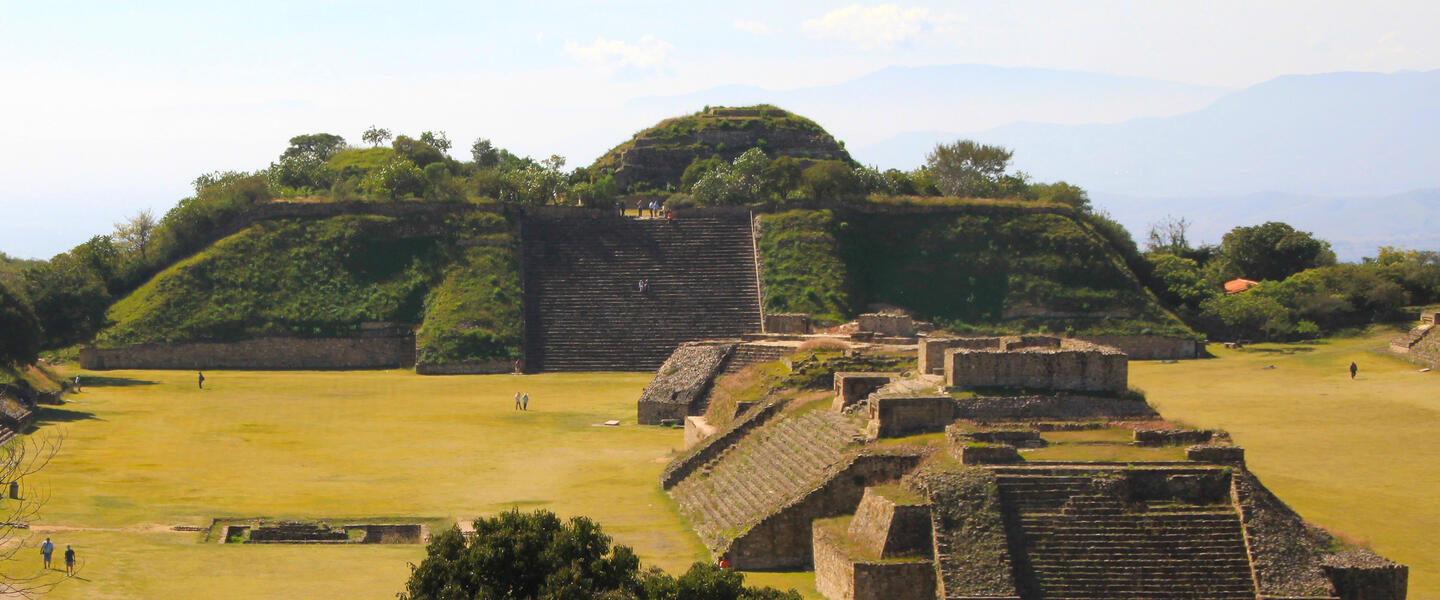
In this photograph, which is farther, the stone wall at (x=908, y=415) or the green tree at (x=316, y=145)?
the green tree at (x=316, y=145)

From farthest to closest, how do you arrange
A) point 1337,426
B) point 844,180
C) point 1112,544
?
point 844,180 < point 1337,426 < point 1112,544

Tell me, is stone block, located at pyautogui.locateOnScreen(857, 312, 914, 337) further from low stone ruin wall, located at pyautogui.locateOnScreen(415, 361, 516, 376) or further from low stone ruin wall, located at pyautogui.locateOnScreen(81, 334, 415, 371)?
low stone ruin wall, located at pyautogui.locateOnScreen(81, 334, 415, 371)

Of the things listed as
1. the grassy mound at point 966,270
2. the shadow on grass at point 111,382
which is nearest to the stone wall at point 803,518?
the shadow on grass at point 111,382

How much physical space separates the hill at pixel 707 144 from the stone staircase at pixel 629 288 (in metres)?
15.8

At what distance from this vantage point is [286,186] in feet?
307

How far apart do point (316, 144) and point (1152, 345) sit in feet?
219

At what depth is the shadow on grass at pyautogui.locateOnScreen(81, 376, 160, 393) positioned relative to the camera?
60.4 metres

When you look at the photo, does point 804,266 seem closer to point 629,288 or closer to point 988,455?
point 629,288

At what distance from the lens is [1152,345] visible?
71.9 meters

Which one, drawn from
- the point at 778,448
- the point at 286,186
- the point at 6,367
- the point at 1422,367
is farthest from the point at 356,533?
the point at 286,186

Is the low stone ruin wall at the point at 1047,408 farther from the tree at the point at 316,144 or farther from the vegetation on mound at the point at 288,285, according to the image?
the tree at the point at 316,144

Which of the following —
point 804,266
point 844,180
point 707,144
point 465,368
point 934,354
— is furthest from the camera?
point 707,144

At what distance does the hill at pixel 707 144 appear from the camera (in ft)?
317

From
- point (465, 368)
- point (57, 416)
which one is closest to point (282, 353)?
point (465, 368)
